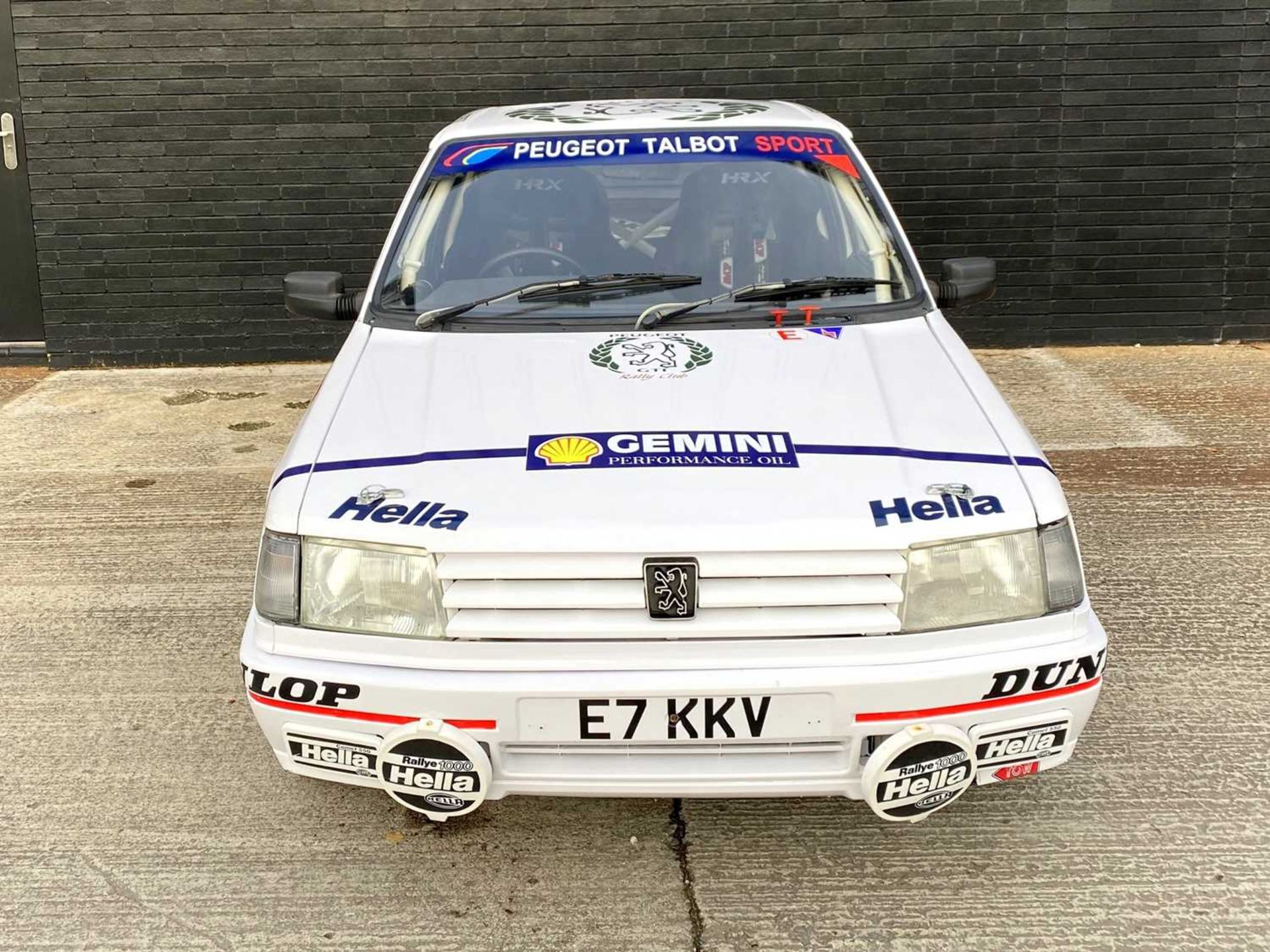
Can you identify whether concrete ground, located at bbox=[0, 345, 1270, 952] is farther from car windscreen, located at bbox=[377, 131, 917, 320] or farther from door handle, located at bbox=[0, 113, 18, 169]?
door handle, located at bbox=[0, 113, 18, 169]

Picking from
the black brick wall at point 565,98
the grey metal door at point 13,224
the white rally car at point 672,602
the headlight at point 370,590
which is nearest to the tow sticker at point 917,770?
the white rally car at point 672,602

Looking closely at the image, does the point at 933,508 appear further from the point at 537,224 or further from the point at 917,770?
the point at 537,224

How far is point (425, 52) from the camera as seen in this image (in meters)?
7.69

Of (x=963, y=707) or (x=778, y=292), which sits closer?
(x=963, y=707)

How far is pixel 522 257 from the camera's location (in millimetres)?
3887

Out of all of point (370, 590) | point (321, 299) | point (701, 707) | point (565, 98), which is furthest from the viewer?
point (565, 98)

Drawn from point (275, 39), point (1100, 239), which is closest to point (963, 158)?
point (1100, 239)

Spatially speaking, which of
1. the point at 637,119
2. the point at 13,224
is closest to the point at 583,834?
the point at 637,119

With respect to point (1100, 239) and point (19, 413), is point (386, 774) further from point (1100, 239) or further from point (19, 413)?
point (1100, 239)

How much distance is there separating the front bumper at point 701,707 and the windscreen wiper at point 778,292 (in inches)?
51.1

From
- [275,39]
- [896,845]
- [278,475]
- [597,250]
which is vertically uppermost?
[275,39]

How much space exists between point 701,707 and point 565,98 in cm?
601

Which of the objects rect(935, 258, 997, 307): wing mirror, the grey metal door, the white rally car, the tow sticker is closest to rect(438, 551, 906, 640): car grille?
the white rally car

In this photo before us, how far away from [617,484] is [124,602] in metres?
2.66
